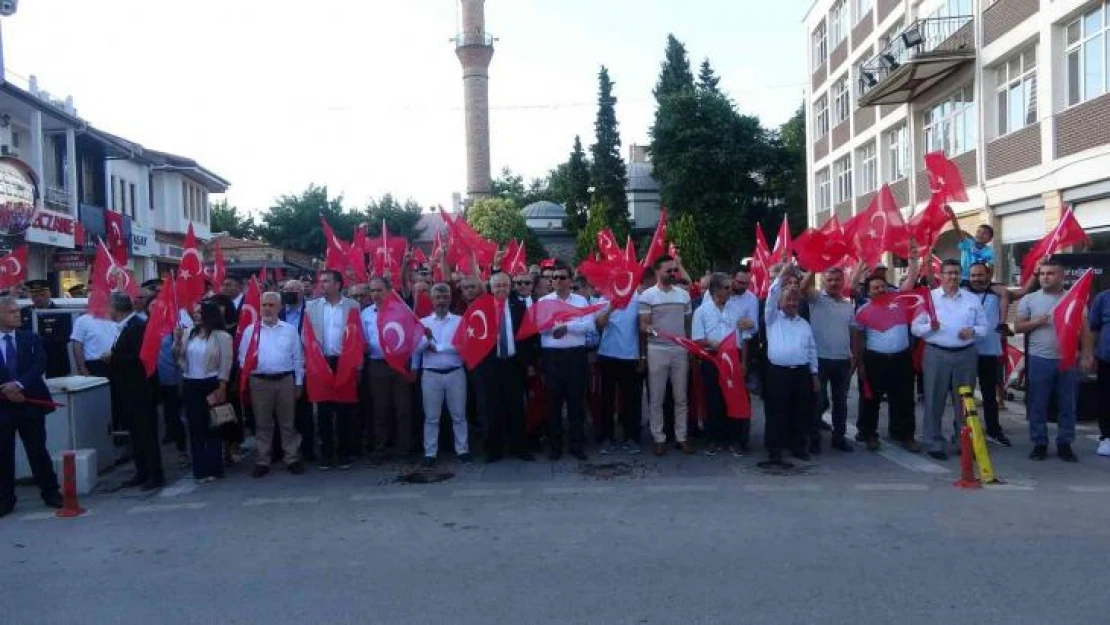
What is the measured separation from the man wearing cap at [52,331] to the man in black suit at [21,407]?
3.62 m

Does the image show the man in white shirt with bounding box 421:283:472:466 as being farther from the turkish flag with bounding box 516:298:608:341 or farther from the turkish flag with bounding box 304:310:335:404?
the turkish flag with bounding box 304:310:335:404

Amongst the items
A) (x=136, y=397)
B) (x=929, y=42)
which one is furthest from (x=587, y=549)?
(x=929, y=42)

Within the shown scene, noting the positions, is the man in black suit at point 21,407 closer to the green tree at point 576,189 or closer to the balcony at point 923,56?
the balcony at point 923,56

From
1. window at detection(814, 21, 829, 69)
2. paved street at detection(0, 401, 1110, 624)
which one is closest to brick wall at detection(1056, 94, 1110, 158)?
paved street at detection(0, 401, 1110, 624)

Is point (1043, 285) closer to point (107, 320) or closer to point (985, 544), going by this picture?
point (985, 544)

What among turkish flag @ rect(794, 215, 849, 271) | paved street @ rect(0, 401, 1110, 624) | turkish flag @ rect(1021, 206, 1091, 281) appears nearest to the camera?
paved street @ rect(0, 401, 1110, 624)

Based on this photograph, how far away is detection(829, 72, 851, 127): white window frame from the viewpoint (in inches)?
1452

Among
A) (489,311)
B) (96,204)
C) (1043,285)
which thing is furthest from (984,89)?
(96,204)

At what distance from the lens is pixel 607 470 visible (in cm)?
849

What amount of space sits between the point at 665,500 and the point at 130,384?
191 inches

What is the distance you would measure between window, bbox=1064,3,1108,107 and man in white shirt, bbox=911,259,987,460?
12090 mm

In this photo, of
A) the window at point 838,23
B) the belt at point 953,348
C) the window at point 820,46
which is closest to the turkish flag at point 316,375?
the belt at point 953,348

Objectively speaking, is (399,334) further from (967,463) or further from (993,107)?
(993,107)

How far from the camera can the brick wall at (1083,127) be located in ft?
58.6
